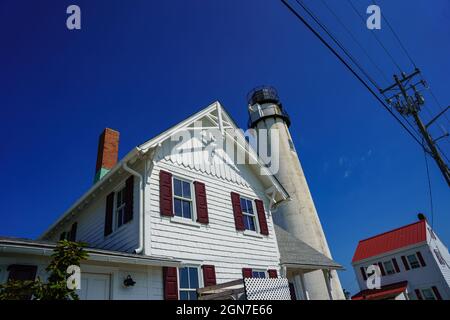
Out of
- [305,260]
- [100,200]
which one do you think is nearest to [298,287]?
[305,260]

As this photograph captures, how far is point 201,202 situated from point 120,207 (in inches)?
105

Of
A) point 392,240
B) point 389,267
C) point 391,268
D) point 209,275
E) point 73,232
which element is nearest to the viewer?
point 209,275

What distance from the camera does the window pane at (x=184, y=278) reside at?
26.3ft

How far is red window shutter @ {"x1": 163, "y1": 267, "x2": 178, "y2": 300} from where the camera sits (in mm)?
7402

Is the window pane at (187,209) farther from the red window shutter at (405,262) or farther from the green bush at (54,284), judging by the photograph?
the red window shutter at (405,262)

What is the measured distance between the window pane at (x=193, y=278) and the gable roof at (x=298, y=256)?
4380mm

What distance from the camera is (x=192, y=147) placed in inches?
426

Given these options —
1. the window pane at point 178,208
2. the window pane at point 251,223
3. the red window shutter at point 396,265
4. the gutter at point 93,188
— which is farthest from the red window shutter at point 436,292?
the gutter at point 93,188

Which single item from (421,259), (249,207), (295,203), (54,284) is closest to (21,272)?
(54,284)

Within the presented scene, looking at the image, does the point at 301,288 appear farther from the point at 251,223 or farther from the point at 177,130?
the point at 177,130

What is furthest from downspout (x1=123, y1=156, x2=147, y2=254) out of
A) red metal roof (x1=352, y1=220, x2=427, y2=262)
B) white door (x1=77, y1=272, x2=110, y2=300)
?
red metal roof (x1=352, y1=220, x2=427, y2=262)

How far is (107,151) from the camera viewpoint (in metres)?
12.8
